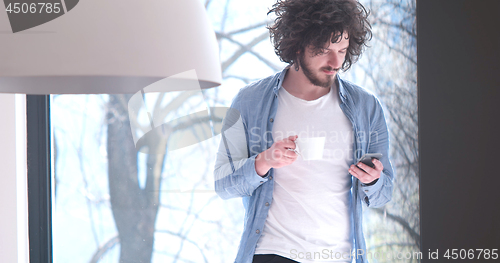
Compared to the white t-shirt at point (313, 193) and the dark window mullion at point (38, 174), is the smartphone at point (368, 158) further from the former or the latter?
the dark window mullion at point (38, 174)

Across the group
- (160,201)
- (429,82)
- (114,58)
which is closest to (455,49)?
(429,82)

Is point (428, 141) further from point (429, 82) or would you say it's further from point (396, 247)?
point (396, 247)

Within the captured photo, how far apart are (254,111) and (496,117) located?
3.83 ft

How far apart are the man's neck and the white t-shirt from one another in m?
0.04

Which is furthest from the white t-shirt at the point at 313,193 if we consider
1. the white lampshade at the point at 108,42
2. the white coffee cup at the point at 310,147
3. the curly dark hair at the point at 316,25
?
the white lampshade at the point at 108,42

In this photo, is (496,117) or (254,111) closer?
(254,111)

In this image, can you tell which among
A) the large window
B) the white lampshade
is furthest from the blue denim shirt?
the white lampshade

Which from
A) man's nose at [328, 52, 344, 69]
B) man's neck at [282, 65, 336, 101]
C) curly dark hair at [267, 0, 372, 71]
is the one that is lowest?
man's neck at [282, 65, 336, 101]

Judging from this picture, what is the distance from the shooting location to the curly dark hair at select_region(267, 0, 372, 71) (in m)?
1.33

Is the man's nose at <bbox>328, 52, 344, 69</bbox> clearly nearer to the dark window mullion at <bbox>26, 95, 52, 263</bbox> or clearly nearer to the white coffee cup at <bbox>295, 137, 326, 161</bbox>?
the white coffee cup at <bbox>295, 137, 326, 161</bbox>

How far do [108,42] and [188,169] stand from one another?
1615mm

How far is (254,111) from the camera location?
134cm

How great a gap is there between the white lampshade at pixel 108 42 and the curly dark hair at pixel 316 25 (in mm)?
1036

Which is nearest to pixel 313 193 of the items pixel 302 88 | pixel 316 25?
pixel 302 88
